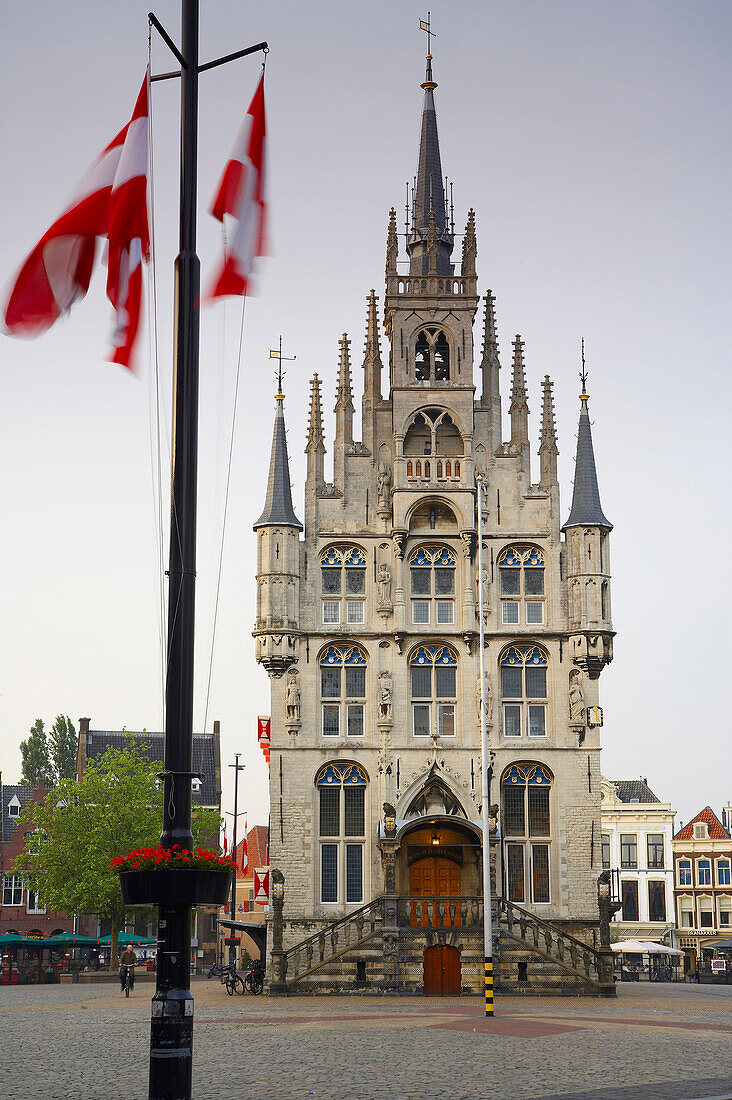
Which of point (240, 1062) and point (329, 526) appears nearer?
point (240, 1062)

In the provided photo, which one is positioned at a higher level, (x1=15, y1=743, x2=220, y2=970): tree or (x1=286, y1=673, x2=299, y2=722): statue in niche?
(x1=286, y1=673, x2=299, y2=722): statue in niche

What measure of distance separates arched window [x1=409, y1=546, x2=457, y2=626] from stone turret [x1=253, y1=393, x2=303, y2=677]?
15.0ft

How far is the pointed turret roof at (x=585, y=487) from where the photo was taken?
49500mm

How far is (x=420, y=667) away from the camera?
49.2 metres

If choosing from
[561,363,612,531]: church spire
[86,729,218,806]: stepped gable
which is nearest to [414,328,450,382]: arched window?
[561,363,612,531]: church spire

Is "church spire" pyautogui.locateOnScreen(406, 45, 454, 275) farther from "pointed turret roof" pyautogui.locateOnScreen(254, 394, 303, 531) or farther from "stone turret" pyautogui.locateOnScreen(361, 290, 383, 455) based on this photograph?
"pointed turret roof" pyautogui.locateOnScreen(254, 394, 303, 531)

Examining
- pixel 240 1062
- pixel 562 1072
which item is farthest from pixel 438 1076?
pixel 240 1062

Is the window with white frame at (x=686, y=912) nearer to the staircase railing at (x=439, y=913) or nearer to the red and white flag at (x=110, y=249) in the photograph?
the staircase railing at (x=439, y=913)

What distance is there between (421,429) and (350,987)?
69.0 feet

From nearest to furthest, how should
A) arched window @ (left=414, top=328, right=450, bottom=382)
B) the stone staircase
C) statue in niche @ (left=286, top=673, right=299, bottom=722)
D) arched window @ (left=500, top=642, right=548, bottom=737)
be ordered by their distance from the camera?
the stone staircase
statue in niche @ (left=286, top=673, right=299, bottom=722)
arched window @ (left=500, top=642, right=548, bottom=737)
arched window @ (left=414, top=328, right=450, bottom=382)

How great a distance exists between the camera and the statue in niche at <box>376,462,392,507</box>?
164ft

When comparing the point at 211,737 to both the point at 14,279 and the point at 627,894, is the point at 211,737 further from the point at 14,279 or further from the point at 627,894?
the point at 14,279

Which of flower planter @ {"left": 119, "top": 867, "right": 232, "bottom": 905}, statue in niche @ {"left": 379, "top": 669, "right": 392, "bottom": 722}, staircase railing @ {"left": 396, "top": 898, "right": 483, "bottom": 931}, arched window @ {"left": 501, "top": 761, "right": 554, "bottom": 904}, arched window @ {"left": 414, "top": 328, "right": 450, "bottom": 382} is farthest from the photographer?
arched window @ {"left": 414, "top": 328, "right": 450, "bottom": 382}

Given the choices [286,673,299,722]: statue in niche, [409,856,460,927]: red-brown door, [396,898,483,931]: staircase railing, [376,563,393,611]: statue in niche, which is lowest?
[396,898,483,931]: staircase railing
